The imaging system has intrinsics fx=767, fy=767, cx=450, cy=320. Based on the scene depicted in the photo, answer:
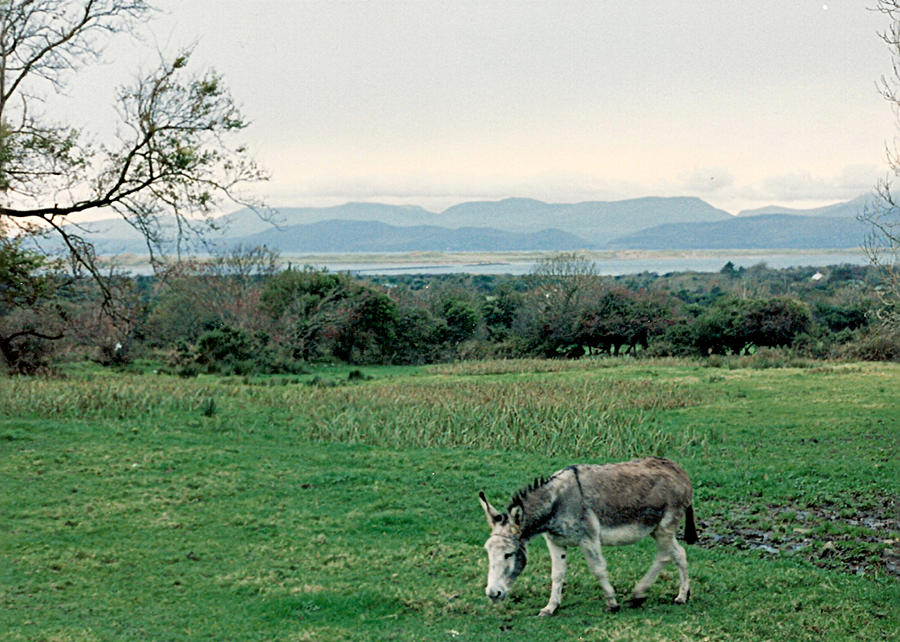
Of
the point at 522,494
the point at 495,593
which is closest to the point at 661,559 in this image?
the point at 522,494

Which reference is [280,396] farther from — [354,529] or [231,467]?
[354,529]

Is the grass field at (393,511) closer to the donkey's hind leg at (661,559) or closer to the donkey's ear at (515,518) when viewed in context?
the donkey's hind leg at (661,559)

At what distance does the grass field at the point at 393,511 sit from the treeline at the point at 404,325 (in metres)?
11.4

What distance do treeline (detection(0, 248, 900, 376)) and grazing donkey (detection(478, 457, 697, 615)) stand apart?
960 inches

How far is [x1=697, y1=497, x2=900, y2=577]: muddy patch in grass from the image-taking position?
8.88 metres

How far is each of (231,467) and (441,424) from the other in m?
5.38

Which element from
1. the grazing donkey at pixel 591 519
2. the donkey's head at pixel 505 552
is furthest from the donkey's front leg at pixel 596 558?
the donkey's head at pixel 505 552

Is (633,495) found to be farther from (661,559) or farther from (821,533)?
(821,533)

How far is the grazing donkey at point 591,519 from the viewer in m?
6.89

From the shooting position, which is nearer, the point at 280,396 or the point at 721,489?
the point at 721,489

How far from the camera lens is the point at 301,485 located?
1242 centimetres

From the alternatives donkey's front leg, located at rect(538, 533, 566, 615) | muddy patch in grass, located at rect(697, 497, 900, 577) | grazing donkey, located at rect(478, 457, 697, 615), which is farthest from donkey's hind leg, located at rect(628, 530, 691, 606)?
muddy patch in grass, located at rect(697, 497, 900, 577)

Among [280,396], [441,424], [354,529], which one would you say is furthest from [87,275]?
[354,529]

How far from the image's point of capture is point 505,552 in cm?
679
